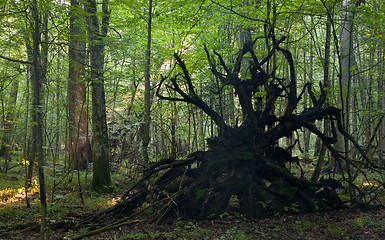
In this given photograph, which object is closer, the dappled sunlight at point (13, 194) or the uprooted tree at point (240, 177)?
the uprooted tree at point (240, 177)

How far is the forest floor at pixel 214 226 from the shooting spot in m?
5.18

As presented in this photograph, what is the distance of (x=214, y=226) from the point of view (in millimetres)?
5957

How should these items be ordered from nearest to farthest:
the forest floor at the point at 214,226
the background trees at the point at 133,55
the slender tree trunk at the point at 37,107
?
the slender tree trunk at the point at 37,107 < the forest floor at the point at 214,226 < the background trees at the point at 133,55

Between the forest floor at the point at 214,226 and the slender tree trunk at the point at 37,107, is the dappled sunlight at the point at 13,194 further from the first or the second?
the slender tree trunk at the point at 37,107

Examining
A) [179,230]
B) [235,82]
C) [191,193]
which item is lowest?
[179,230]

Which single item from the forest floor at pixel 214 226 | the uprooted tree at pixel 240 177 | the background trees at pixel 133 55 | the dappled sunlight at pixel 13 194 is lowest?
the forest floor at pixel 214 226

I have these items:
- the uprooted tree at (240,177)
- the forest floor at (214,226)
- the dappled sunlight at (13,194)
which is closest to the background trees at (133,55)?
the uprooted tree at (240,177)

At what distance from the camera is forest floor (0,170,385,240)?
204 inches

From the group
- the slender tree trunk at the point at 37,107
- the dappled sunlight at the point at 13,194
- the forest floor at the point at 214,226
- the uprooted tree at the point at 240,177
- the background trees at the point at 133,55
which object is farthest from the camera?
the dappled sunlight at the point at 13,194

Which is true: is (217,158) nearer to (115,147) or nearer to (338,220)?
(338,220)

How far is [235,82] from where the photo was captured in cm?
696

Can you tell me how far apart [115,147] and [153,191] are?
836cm

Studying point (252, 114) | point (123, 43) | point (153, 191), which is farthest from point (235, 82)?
point (123, 43)

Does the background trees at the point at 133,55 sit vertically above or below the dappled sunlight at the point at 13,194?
above
